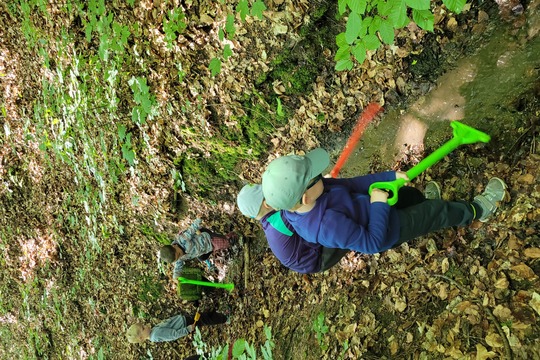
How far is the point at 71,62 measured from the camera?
24.0 feet

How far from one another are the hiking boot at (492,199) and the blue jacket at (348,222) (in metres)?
0.99

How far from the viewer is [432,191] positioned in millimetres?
4008

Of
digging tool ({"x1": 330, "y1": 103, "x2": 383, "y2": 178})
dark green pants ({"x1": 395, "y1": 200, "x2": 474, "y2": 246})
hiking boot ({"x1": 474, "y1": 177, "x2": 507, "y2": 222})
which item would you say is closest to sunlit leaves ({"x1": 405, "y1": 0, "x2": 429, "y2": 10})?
dark green pants ({"x1": 395, "y1": 200, "x2": 474, "y2": 246})

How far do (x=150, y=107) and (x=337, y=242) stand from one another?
4.35 meters

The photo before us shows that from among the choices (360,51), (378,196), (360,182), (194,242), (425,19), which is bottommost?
(194,242)

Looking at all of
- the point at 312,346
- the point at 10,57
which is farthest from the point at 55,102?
the point at 312,346

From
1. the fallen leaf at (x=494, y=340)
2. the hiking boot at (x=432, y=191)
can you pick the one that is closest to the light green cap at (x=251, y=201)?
the hiking boot at (x=432, y=191)

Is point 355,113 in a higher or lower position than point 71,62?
lower

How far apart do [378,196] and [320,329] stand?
2471 millimetres

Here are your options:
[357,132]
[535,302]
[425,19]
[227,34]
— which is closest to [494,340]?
[535,302]

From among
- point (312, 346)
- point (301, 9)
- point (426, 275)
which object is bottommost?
point (312, 346)

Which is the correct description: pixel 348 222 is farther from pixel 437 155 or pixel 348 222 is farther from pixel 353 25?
pixel 353 25

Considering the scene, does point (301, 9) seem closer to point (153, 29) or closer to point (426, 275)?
point (153, 29)

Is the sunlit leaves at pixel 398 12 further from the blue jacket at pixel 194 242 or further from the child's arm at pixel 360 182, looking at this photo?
the blue jacket at pixel 194 242
